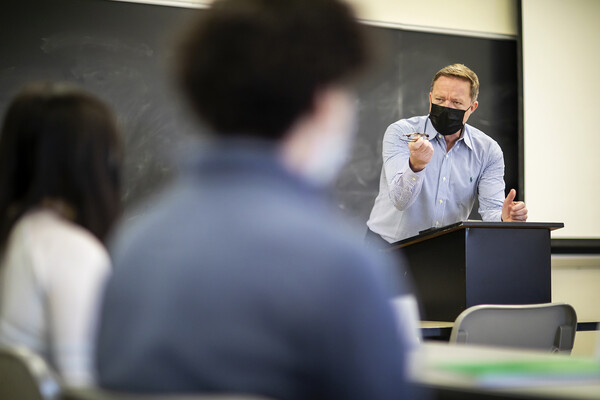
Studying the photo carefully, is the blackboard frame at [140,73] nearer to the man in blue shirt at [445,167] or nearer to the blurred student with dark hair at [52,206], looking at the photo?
the man in blue shirt at [445,167]

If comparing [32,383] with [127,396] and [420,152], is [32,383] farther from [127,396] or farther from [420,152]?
[420,152]

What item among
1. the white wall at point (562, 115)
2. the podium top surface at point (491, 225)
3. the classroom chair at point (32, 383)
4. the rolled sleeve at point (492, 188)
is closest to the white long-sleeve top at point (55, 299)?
the classroom chair at point (32, 383)

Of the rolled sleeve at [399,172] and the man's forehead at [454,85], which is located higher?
the man's forehead at [454,85]

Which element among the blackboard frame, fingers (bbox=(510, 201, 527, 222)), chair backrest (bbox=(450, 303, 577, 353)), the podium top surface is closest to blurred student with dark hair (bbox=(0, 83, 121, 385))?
chair backrest (bbox=(450, 303, 577, 353))

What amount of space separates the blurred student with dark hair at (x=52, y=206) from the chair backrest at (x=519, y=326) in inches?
47.1

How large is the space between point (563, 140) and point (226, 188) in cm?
505

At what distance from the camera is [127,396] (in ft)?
2.37

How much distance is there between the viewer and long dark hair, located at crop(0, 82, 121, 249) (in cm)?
149

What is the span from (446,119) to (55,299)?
2.71 m

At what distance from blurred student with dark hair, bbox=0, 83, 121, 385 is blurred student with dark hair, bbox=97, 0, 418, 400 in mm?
446

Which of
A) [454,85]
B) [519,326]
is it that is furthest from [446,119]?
[519,326]

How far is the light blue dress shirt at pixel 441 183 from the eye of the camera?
3631 millimetres

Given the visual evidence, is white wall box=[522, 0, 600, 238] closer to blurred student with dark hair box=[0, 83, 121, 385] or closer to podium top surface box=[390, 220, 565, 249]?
podium top surface box=[390, 220, 565, 249]

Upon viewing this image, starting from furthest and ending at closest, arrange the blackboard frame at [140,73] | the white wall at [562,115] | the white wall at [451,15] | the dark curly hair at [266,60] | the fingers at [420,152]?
1. the white wall at [562,115]
2. the white wall at [451,15]
3. the blackboard frame at [140,73]
4. the fingers at [420,152]
5. the dark curly hair at [266,60]
